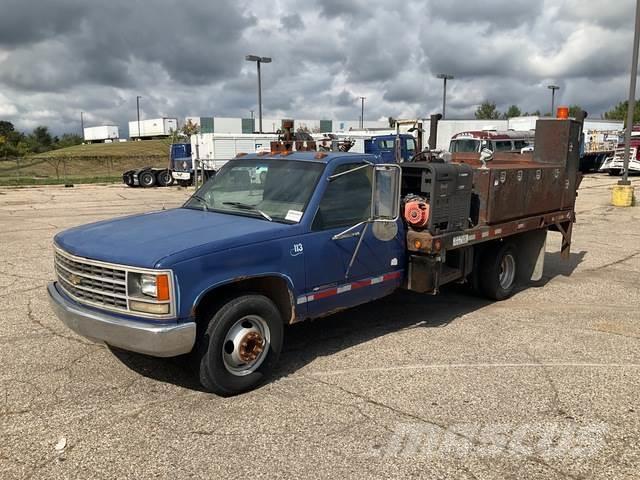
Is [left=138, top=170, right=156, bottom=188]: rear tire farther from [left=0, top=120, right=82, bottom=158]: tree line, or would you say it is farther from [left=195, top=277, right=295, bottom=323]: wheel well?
[left=0, top=120, right=82, bottom=158]: tree line

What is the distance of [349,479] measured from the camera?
10.8 feet

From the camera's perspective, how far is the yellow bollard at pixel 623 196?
708 inches

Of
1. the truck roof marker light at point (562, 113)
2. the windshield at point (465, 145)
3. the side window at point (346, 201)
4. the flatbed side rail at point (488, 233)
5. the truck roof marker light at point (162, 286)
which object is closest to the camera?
the truck roof marker light at point (162, 286)

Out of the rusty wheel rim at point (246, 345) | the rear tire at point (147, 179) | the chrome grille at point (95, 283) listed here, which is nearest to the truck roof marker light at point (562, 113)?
the rusty wheel rim at point (246, 345)

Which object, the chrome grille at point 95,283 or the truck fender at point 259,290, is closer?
the chrome grille at point 95,283

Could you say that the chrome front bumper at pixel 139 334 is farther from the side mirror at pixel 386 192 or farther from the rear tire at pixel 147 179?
the rear tire at pixel 147 179

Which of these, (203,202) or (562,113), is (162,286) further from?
(562,113)

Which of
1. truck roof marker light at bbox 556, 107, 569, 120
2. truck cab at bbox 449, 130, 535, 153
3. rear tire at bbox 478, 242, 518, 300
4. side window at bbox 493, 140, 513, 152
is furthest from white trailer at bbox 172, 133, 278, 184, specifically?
rear tire at bbox 478, 242, 518, 300

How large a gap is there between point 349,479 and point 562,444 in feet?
4.79

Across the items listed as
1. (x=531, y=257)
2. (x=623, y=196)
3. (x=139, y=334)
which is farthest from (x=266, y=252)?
(x=623, y=196)

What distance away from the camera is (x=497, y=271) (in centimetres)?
704

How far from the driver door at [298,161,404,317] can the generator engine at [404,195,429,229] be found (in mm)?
282

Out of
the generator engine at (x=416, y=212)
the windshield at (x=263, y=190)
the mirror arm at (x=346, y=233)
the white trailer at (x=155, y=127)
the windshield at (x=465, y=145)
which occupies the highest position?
the white trailer at (x=155, y=127)

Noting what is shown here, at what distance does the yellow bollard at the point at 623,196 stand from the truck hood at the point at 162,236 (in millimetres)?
16572
